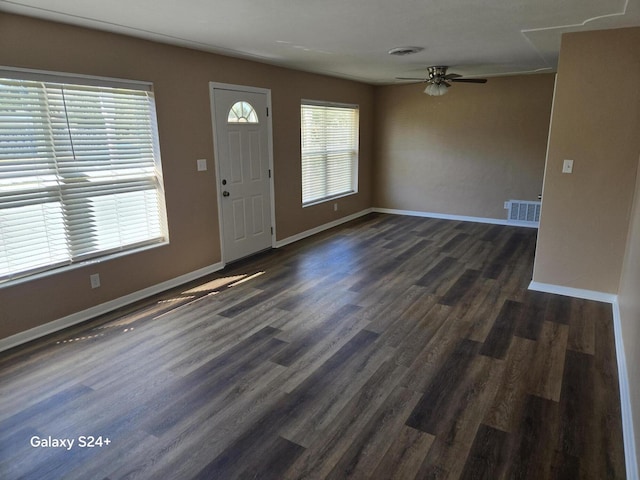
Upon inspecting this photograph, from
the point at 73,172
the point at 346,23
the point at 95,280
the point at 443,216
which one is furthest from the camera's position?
the point at 443,216

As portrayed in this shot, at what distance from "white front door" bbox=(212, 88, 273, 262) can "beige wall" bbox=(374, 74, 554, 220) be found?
3.20 m

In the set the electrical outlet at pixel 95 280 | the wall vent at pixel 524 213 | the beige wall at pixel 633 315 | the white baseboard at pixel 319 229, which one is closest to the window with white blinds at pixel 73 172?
the electrical outlet at pixel 95 280

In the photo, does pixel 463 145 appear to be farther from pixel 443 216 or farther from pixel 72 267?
pixel 72 267

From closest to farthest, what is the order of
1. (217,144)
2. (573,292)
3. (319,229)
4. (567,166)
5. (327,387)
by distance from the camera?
1. (327,387)
2. (567,166)
3. (573,292)
4. (217,144)
5. (319,229)

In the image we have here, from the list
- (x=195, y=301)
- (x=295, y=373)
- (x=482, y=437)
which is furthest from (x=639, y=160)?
(x=195, y=301)

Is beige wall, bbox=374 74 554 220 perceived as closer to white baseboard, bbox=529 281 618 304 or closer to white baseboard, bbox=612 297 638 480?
white baseboard, bbox=529 281 618 304

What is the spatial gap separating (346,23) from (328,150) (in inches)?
138

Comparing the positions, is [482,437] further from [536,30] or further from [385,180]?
[385,180]

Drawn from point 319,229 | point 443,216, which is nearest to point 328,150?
point 319,229

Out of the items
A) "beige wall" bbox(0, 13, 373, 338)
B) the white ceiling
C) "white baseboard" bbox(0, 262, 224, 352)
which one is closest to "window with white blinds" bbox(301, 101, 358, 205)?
"beige wall" bbox(0, 13, 373, 338)

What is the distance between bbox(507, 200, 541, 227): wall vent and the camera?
258 inches

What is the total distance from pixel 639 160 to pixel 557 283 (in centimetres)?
128

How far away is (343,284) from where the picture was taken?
4.26 m

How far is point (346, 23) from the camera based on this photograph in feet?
10.4
